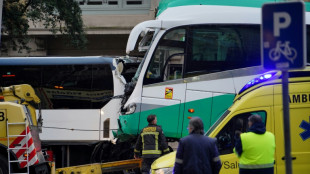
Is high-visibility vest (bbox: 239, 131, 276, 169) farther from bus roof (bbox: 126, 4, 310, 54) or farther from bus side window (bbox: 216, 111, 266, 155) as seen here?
bus roof (bbox: 126, 4, 310, 54)

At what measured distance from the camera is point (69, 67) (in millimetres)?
16812

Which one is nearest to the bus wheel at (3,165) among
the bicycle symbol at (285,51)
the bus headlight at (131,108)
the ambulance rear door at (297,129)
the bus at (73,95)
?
the bus headlight at (131,108)

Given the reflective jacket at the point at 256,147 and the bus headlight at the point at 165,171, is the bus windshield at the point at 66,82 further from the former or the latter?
the reflective jacket at the point at 256,147

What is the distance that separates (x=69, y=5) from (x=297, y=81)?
35.7ft

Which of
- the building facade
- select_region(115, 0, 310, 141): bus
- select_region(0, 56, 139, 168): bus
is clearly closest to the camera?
select_region(115, 0, 310, 141): bus

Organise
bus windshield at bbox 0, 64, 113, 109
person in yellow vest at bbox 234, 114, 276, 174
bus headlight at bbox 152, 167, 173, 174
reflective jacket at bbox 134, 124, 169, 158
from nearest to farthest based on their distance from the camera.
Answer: person in yellow vest at bbox 234, 114, 276, 174
bus headlight at bbox 152, 167, 173, 174
reflective jacket at bbox 134, 124, 169, 158
bus windshield at bbox 0, 64, 113, 109

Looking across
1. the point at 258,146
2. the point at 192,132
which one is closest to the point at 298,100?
the point at 258,146

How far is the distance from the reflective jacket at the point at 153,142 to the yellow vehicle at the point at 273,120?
5.43ft

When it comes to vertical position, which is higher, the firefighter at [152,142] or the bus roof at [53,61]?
the bus roof at [53,61]

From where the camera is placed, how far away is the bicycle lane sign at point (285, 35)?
6215 mm

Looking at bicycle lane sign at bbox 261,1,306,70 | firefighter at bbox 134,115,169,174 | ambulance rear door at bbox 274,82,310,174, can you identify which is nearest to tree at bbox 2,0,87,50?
firefighter at bbox 134,115,169,174

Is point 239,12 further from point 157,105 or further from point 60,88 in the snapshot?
point 60,88

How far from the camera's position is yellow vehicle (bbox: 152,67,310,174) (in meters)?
9.26

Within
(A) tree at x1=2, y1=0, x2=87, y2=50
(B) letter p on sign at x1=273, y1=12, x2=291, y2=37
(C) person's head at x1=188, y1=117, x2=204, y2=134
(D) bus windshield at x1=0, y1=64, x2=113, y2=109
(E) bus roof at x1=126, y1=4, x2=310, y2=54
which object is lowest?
(C) person's head at x1=188, y1=117, x2=204, y2=134
